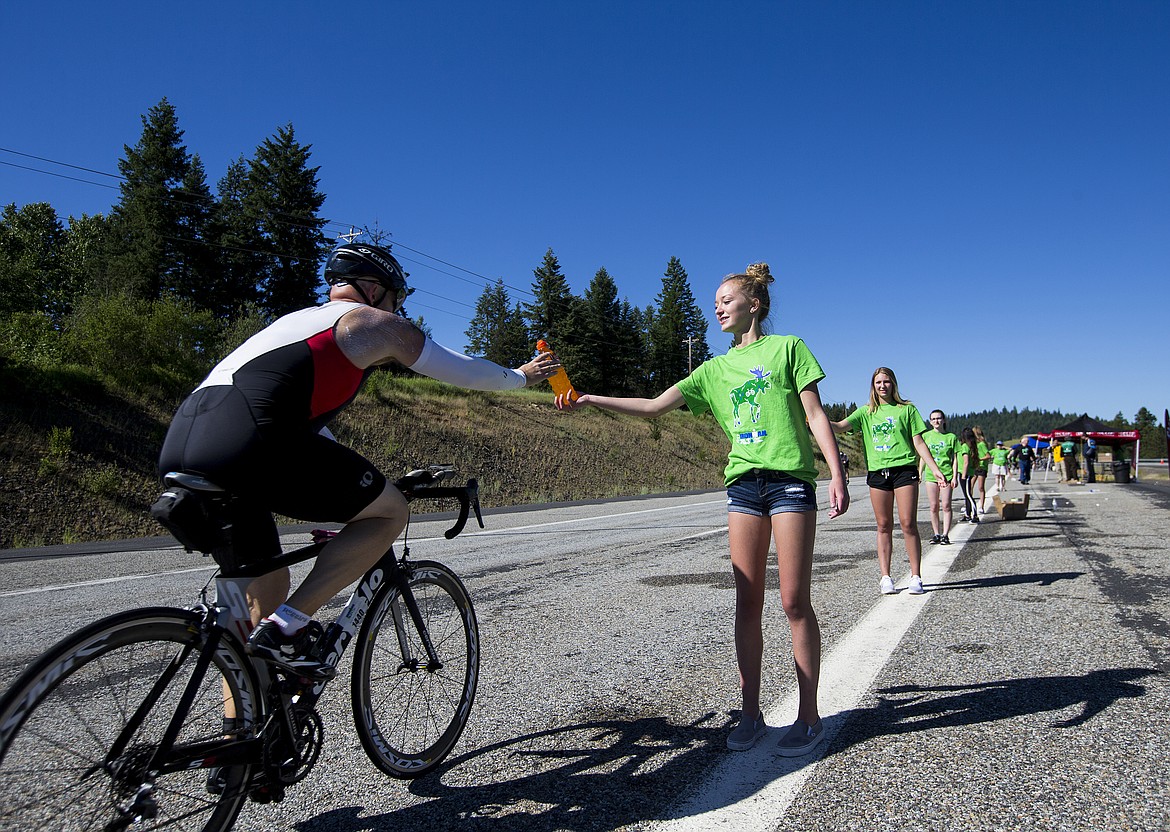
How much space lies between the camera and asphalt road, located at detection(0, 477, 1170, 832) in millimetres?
2582

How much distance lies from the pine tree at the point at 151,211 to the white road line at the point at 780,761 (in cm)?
5248

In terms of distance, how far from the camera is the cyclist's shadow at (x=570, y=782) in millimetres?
2535

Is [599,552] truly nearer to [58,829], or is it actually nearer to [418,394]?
[58,829]

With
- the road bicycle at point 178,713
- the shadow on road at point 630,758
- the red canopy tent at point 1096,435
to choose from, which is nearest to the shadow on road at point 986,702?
the shadow on road at point 630,758

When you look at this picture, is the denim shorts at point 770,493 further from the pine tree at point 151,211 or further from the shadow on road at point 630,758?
the pine tree at point 151,211

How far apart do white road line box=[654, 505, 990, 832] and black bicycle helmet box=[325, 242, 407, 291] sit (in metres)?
1.96

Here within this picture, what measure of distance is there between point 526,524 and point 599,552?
16.7 ft

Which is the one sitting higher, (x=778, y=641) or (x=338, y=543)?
(x=338, y=543)

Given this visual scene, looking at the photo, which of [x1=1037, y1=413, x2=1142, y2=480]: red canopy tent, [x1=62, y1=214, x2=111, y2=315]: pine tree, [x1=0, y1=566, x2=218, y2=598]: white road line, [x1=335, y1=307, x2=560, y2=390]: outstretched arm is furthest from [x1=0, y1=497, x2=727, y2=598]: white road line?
[x1=62, y1=214, x2=111, y2=315]: pine tree

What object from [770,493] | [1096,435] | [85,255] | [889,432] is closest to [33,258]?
[85,255]

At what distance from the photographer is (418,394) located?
38.2 meters

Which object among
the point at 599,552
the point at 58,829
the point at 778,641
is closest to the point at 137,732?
the point at 58,829

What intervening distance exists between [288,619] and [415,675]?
0.90 m

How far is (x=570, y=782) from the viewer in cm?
283
